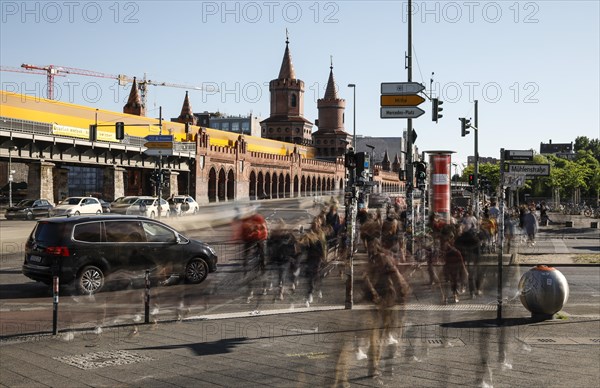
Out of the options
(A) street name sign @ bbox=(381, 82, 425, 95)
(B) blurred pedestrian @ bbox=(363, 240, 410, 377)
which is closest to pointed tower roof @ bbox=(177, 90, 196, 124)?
(A) street name sign @ bbox=(381, 82, 425, 95)

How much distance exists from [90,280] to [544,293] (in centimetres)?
921

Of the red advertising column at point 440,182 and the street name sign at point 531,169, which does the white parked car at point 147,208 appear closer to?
the red advertising column at point 440,182

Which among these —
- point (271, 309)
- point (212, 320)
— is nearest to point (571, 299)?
point (271, 309)

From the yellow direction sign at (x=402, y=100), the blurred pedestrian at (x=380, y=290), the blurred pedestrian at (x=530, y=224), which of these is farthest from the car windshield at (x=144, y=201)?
the blurred pedestrian at (x=380, y=290)

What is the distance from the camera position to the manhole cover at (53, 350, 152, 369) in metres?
8.91

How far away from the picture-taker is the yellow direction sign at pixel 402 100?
18594 millimetres

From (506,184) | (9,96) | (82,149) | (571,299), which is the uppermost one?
(9,96)

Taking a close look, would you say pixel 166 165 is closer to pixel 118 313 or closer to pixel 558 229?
pixel 558 229

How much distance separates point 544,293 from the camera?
1243cm

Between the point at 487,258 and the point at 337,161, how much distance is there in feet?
373

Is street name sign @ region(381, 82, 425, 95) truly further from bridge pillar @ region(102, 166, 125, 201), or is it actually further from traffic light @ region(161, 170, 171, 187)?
bridge pillar @ region(102, 166, 125, 201)

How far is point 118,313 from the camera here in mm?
12500

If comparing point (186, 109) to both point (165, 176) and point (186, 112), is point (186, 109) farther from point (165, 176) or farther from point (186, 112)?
point (165, 176)

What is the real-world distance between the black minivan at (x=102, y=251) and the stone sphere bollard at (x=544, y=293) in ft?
24.8
